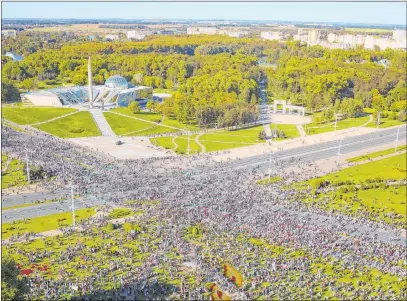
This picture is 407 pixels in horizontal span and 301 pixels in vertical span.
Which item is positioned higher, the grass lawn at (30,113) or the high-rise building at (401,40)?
the high-rise building at (401,40)

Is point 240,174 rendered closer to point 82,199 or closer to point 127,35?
point 82,199

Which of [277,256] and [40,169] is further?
[40,169]

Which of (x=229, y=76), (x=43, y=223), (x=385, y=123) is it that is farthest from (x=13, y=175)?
(x=385, y=123)

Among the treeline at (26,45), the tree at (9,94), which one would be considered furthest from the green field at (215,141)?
the treeline at (26,45)

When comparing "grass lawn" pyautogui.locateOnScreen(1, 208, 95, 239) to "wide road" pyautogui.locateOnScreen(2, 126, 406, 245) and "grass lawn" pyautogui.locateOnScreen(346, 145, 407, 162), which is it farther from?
"grass lawn" pyautogui.locateOnScreen(346, 145, 407, 162)

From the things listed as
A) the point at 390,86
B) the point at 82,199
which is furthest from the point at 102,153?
the point at 390,86

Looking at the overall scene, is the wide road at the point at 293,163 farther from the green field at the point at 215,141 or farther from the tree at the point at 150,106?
the tree at the point at 150,106
